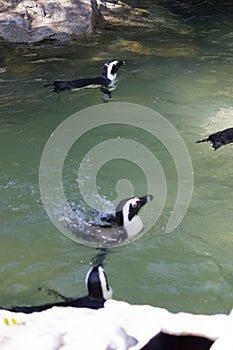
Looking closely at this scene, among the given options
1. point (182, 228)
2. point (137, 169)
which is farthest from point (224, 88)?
point (182, 228)

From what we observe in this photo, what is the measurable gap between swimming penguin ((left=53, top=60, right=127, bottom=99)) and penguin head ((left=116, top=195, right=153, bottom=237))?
258 centimetres

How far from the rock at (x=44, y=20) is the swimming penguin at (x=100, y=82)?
2.16m

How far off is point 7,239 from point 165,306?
1280 millimetres

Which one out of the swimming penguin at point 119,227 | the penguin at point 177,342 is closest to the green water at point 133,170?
the swimming penguin at point 119,227

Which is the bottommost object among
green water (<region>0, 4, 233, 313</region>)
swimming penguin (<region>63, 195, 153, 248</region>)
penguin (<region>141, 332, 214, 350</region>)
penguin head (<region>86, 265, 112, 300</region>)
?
green water (<region>0, 4, 233, 313</region>)

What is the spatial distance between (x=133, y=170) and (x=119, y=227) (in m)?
1.07

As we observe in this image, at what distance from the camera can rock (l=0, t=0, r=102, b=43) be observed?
327 inches

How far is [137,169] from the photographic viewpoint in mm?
4945

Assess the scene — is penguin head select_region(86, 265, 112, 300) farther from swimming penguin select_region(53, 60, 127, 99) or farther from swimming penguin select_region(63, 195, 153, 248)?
swimming penguin select_region(53, 60, 127, 99)

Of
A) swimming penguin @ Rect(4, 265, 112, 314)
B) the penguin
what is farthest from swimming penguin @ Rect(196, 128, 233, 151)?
the penguin

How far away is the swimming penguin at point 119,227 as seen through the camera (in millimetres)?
3889

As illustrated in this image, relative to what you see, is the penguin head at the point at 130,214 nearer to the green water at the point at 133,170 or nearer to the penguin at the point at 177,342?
the green water at the point at 133,170

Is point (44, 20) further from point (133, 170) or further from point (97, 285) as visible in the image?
point (97, 285)

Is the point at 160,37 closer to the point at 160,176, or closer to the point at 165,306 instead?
the point at 160,176
